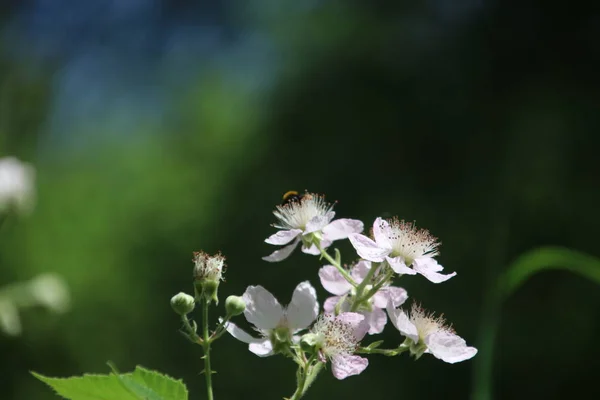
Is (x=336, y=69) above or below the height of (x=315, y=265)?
above

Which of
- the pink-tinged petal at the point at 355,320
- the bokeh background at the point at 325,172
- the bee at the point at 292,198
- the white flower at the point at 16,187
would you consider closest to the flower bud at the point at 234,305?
the pink-tinged petal at the point at 355,320

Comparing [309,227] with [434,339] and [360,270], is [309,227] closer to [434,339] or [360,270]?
[360,270]

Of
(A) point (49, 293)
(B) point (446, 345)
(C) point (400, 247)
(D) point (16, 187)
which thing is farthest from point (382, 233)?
(D) point (16, 187)

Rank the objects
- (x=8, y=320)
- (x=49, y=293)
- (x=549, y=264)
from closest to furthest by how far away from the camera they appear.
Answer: (x=549, y=264)
(x=8, y=320)
(x=49, y=293)

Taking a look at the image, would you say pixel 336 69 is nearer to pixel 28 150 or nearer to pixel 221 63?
pixel 221 63

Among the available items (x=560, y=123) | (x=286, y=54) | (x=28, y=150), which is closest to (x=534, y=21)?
Answer: (x=560, y=123)

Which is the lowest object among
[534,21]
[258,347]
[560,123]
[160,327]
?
[258,347]
